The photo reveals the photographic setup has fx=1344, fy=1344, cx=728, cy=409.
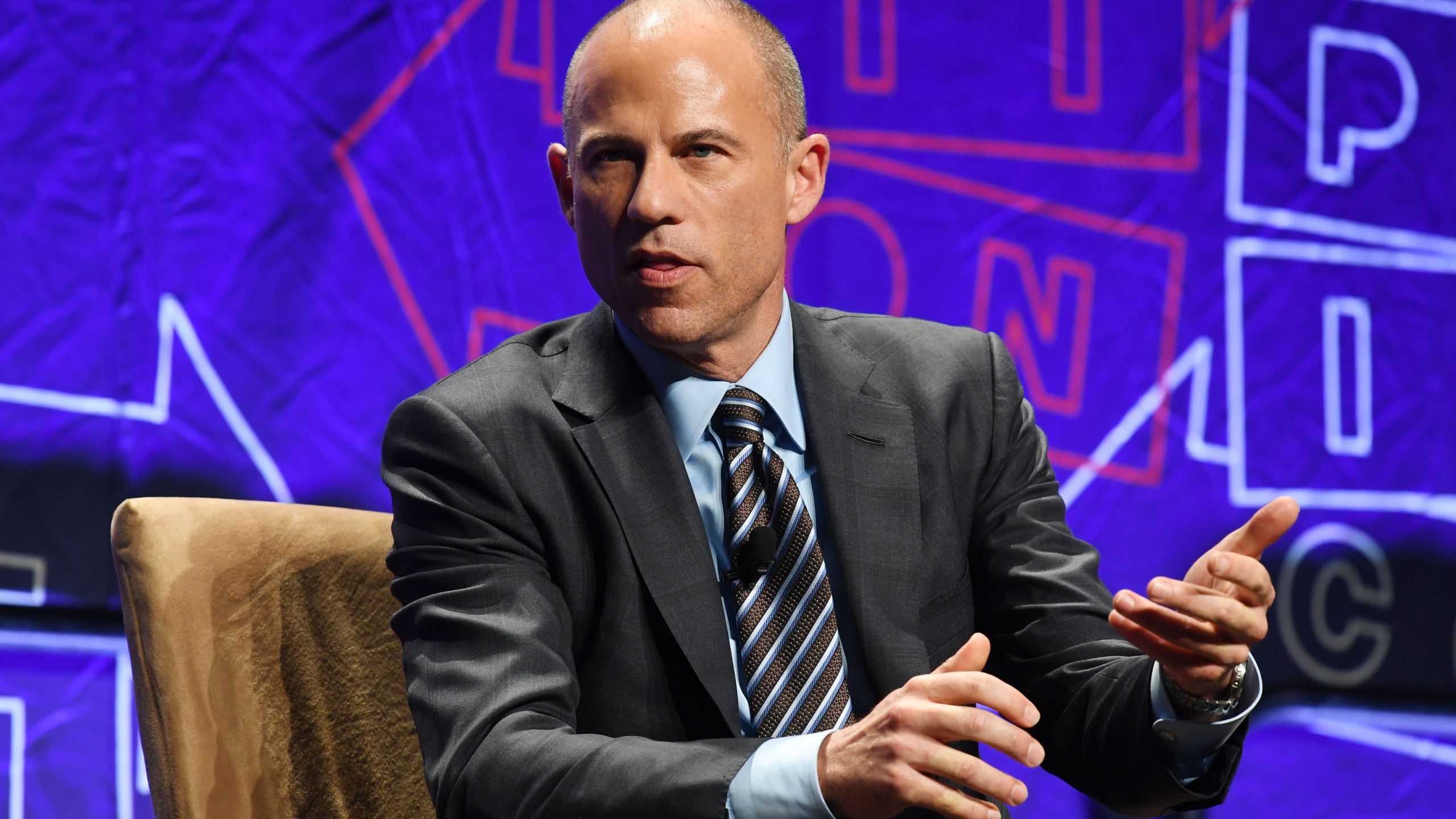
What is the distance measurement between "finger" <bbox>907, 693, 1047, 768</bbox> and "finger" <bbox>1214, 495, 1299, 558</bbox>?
0.88ft

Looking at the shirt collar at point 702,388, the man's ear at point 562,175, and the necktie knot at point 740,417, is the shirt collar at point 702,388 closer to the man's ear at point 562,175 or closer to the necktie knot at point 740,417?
the necktie knot at point 740,417

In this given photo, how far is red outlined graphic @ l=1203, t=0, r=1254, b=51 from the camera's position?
2383 mm

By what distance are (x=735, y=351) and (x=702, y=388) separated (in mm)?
58

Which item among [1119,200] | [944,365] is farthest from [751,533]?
[1119,200]

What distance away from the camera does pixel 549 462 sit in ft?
4.03

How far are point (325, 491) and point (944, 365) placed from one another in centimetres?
96

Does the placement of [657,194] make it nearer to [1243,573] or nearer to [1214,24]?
[1243,573]

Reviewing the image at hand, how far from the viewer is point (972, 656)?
3.00ft

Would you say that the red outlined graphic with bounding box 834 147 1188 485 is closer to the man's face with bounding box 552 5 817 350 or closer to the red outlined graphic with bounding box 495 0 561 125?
the red outlined graphic with bounding box 495 0 561 125

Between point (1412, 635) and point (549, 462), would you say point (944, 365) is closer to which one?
point (549, 462)

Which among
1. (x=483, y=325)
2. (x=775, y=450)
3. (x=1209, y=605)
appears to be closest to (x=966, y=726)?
(x=1209, y=605)

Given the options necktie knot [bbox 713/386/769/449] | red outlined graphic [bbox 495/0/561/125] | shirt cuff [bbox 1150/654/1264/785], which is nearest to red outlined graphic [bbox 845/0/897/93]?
red outlined graphic [bbox 495/0/561/125]

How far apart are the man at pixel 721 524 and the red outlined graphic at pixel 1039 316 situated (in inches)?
Answer: 34.8

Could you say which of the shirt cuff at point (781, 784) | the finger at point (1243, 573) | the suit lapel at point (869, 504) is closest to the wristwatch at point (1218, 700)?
the finger at point (1243, 573)
